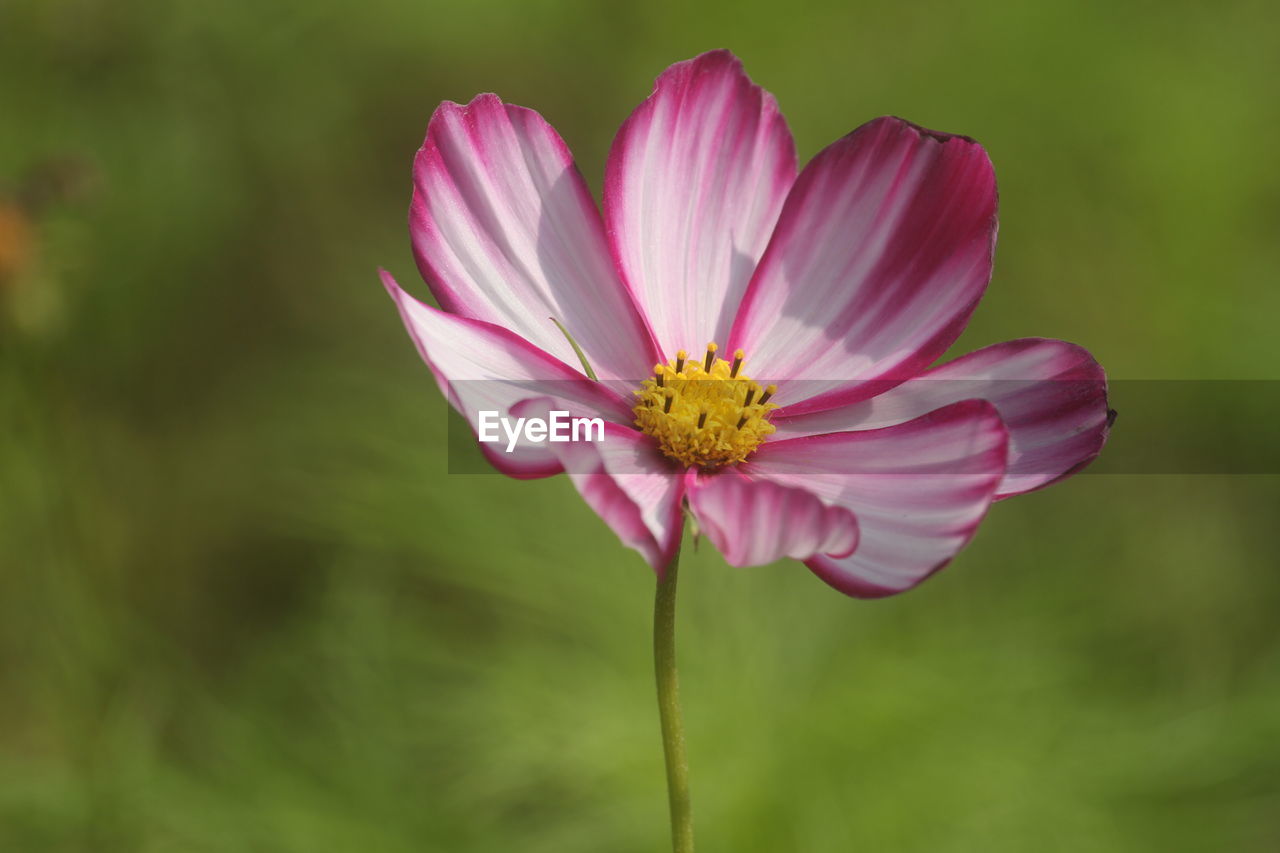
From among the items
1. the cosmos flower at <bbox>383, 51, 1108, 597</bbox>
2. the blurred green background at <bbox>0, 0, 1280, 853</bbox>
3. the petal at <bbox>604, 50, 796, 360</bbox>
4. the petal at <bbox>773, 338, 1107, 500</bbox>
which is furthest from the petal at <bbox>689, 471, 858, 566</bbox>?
the blurred green background at <bbox>0, 0, 1280, 853</bbox>

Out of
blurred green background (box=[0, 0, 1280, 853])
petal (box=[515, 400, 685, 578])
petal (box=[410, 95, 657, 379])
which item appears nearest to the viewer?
petal (box=[515, 400, 685, 578])

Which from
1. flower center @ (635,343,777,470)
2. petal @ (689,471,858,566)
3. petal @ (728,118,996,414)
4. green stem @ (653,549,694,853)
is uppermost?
petal @ (728,118,996,414)

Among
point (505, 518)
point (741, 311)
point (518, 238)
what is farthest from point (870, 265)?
point (505, 518)

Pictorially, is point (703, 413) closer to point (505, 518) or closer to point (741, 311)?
point (741, 311)

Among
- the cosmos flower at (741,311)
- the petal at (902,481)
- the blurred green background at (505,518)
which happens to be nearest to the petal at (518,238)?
the cosmos flower at (741,311)

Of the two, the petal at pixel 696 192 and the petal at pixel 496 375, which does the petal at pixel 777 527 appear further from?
the petal at pixel 696 192

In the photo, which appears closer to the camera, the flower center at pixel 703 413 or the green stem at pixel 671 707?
the green stem at pixel 671 707

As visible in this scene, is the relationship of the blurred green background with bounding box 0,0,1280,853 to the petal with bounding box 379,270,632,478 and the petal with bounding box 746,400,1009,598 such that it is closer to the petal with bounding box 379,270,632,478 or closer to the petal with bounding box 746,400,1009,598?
the petal with bounding box 379,270,632,478
